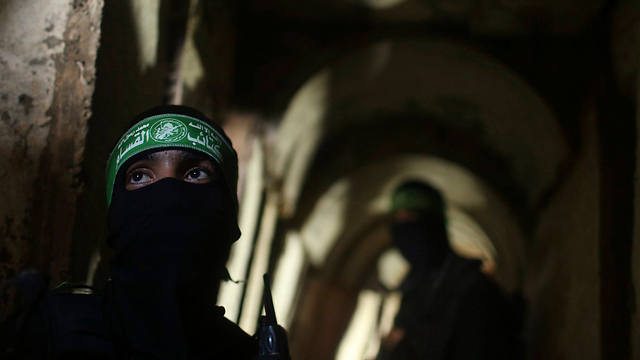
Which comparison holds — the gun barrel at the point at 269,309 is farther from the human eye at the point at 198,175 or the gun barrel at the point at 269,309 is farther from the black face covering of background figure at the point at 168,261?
the human eye at the point at 198,175

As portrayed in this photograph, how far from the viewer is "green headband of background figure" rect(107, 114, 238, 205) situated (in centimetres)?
162

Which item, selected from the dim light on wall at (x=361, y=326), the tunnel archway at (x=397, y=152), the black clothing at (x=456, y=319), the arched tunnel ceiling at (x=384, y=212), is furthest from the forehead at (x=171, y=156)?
the dim light on wall at (x=361, y=326)

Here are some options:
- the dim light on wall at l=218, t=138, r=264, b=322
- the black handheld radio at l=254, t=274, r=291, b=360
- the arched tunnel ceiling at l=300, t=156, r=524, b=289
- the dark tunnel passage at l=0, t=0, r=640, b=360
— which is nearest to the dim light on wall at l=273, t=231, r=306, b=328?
the dark tunnel passage at l=0, t=0, r=640, b=360

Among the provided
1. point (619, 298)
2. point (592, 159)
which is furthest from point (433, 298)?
point (592, 159)

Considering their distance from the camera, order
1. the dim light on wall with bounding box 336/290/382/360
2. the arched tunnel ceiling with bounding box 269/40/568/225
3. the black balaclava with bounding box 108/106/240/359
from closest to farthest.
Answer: the black balaclava with bounding box 108/106/240/359
the arched tunnel ceiling with bounding box 269/40/568/225
the dim light on wall with bounding box 336/290/382/360

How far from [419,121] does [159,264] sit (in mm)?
3994

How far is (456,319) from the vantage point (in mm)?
2654

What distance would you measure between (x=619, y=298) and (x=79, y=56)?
2476 millimetres

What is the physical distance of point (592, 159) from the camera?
315 cm

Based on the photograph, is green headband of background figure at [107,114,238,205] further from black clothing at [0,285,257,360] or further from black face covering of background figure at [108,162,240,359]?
black clothing at [0,285,257,360]

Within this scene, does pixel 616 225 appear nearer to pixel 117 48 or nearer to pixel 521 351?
pixel 521 351

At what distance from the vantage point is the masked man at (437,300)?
2.53 meters

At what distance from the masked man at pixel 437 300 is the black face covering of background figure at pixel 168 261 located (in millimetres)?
1412

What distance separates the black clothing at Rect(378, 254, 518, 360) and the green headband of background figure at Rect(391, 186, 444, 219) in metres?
0.43
